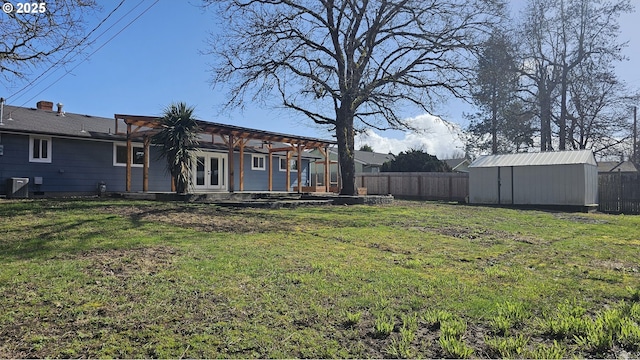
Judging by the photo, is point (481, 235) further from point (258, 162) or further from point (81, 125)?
point (81, 125)

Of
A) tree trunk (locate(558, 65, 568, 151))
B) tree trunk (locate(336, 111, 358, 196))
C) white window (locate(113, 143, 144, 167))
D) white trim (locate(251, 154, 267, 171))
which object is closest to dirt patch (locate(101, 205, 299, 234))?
tree trunk (locate(336, 111, 358, 196))

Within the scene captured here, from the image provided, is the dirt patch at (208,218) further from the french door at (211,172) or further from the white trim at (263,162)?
the white trim at (263,162)

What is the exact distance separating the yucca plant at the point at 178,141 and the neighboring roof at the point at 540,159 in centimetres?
1413

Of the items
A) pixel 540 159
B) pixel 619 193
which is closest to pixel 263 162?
pixel 540 159

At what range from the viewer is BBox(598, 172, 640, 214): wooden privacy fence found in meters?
17.1

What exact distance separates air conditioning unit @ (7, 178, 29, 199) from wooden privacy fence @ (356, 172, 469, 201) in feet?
66.2

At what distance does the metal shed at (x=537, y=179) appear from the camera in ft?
56.7

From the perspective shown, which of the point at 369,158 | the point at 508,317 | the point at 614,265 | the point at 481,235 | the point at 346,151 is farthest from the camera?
the point at 369,158

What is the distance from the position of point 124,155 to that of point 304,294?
1554 centimetres

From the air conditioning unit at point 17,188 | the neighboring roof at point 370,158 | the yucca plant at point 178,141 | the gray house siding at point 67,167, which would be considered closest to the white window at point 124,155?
the gray house siding at point 67,167

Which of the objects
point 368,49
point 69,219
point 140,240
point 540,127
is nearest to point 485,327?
point 140,240

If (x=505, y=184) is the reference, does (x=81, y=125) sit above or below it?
above

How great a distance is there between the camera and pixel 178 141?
1330cm

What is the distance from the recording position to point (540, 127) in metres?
27.4
